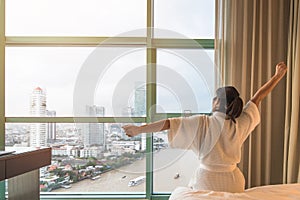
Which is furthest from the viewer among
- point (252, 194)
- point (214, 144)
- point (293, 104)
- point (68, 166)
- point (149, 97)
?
point (68, 166)

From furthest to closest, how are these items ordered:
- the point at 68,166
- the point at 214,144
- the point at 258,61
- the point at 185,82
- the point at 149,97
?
the point at 68,166 < the point at 149,97 < the point at 258,61 < the point at 185,82 < the point at 214,144

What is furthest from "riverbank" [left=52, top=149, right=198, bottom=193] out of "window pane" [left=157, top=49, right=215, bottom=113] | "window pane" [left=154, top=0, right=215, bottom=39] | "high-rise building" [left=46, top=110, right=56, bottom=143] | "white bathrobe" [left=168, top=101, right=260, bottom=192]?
"window pane" [left=154, top=0, right=215, bottom=39]

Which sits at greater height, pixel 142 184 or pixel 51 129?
pixel 51 129

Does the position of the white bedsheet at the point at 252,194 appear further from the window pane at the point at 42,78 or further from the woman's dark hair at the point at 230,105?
the window pane at the point at 42,78

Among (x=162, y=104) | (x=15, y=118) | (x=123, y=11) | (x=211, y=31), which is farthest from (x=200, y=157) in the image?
(x=15, y=118)

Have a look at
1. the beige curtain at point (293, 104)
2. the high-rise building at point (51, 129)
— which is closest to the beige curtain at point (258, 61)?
the beige curtain at point (293, 104)

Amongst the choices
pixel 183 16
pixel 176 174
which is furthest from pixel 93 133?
pixel 183 16

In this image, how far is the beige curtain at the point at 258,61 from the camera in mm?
2811

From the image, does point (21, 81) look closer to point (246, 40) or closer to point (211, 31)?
point (211, 31)

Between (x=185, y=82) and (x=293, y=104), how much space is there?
100 centimetres

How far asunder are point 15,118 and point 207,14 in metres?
2.01

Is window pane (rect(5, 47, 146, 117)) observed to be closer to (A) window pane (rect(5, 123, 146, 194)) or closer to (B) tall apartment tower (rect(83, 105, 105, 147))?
(A) window pane (rect(5, 123, 146, 194))

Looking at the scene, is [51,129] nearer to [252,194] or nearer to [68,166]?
[68,166]

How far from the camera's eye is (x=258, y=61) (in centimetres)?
283
